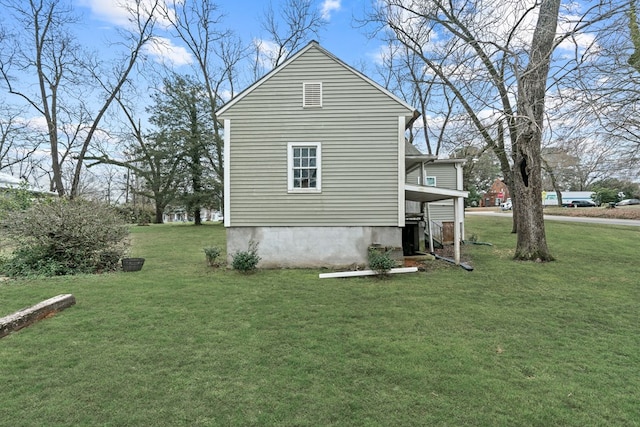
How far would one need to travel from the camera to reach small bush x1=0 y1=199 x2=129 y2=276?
29.1 ft

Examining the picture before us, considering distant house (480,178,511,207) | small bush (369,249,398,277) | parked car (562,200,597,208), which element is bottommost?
small bush (369,249,398,277)

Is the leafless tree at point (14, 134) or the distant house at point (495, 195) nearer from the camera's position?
the leafless tree at point (14, 134)

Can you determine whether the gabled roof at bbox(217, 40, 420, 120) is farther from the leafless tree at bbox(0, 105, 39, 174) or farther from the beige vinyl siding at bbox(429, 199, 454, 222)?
the leafless tree at bbox(0, 105, 39, 174)

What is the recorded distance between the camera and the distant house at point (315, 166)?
32.7 ft

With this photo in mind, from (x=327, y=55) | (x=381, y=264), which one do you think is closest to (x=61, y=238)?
(x=381, y=264)

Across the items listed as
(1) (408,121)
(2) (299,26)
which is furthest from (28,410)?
(2) (299,26)

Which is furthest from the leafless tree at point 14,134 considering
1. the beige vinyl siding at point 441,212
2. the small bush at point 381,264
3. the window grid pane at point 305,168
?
the beige vinyl siding at point 441,212

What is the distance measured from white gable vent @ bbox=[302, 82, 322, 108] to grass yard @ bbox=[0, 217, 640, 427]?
5407 millimetres

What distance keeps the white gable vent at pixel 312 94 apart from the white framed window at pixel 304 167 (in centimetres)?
121

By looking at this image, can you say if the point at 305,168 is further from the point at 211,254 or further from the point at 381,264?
the point at 211,254

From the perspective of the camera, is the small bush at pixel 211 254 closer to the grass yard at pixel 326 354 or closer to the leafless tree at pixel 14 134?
the grass yard at pixel 326 354

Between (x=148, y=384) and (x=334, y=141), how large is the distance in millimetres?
7981

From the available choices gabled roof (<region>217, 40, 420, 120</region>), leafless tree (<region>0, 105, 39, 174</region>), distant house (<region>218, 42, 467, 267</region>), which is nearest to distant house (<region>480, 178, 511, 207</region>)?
gabled roof (<region>217, 40, 420, 120</region>)

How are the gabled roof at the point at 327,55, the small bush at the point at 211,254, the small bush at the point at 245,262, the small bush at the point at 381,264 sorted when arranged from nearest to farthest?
the small bush at the point at 381,264, the small bush at the point at 245,262, the gabled roof at the point at 327,55, the small bush at the point at 211,254
